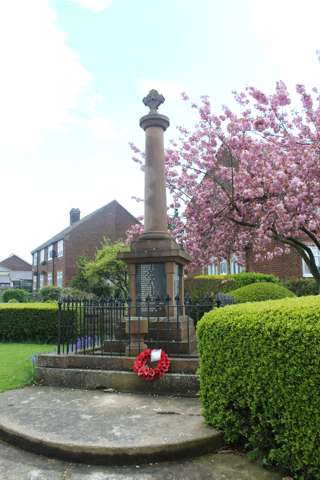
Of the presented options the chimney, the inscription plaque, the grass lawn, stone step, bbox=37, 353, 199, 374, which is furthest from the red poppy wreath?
the chimney

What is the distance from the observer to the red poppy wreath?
5723 millimetres

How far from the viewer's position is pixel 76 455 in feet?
12.4

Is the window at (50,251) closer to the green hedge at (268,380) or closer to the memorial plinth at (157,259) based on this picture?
the memorial plinth at (157,259)

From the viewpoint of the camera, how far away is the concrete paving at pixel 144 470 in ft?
11.3

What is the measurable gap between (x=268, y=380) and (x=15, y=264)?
266 ft

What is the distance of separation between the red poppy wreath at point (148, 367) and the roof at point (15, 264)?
7722 cm

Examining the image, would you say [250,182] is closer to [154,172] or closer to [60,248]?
[154,172]

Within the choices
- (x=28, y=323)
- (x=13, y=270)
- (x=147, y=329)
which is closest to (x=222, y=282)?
(x=28, y=323)

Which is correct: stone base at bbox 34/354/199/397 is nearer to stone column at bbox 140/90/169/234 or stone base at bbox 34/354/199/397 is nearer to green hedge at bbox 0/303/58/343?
stone column at bbox 140/90/169/234

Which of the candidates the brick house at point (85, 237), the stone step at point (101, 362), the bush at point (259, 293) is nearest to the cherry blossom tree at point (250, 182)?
the bush at point (259, 293)

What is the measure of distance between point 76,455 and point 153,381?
6.98ft

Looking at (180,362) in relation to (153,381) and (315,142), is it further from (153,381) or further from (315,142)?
(315,142)

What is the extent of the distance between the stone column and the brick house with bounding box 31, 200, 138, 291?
30504 millimetres

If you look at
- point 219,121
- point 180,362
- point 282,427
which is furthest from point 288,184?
point 282,427
